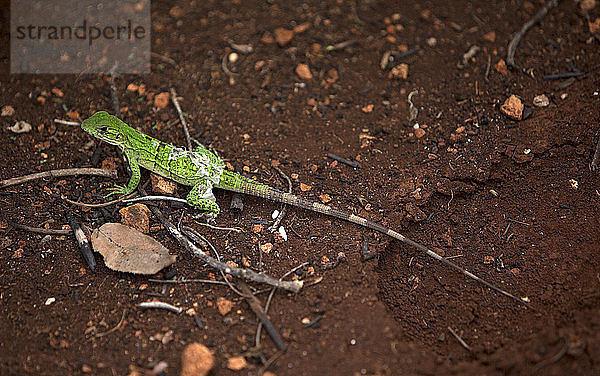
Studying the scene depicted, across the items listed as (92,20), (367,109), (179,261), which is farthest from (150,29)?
(179,261)

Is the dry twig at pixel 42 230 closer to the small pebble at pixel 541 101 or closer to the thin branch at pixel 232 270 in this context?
the thin branch at pixel 232 270

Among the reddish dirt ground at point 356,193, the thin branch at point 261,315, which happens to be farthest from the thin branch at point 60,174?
the thin branch at point 261,315

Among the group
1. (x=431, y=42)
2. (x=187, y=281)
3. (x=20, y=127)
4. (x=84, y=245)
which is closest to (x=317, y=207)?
(x=187, y=281)

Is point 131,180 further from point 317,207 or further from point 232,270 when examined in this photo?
point 317,207

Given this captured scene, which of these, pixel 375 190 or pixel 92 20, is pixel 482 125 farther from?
pixel 92 20

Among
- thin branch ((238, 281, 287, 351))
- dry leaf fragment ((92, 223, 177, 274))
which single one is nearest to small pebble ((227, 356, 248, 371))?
thin branch ((238, 281, 287, 351))

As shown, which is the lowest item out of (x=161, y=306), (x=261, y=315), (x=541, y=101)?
(x=161, y=306)
